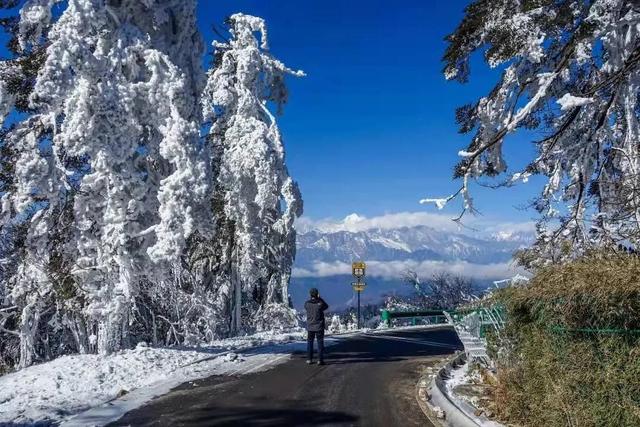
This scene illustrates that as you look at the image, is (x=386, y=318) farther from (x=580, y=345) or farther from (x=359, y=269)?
(x=580, y=345)

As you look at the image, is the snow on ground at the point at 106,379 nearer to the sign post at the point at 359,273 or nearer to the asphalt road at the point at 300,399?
the asphalt road at the point at 300,399

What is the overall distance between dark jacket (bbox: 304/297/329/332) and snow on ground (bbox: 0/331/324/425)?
124 centimetres

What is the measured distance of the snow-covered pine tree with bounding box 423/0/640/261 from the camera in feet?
25.9

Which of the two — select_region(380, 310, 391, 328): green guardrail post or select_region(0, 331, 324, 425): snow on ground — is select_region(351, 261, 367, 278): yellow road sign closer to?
select_region(380, 310, 391, 328): green guardrail post

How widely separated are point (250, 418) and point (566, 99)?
609 cm

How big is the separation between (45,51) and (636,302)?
41.2 feet

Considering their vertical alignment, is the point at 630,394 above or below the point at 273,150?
below

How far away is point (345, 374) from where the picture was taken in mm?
11742

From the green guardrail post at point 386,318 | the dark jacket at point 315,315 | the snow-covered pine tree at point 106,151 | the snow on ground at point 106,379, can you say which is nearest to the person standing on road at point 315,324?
the dark jacket at point 315,315

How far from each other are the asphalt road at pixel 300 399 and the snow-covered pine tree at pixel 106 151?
361 cm

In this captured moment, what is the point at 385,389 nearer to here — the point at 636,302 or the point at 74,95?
the point at 636,302

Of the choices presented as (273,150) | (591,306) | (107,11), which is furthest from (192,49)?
(591,306)

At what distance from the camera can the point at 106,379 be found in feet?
33.2

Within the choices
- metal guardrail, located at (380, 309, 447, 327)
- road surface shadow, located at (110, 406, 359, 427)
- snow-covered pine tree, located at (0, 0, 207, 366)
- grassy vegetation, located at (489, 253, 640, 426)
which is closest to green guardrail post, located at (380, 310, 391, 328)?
metal guardrail, located at (380, 309, 447, 327)
